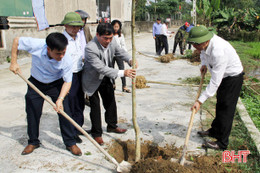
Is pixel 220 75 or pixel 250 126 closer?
pixel 220 75

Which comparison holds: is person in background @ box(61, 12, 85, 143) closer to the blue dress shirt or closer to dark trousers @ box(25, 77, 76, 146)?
dark trousers @ box(25, 77, 76, 146)

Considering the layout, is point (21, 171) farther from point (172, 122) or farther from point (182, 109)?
point (182, 109)

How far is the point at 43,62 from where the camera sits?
2.99 metres

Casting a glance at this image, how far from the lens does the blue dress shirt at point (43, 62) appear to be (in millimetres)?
2955

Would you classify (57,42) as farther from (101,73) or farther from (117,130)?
(117,130)

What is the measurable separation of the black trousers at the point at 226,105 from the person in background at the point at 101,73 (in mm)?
1243

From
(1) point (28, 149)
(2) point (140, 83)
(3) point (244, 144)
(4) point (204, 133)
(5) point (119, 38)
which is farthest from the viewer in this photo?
(2) point (140, 83)

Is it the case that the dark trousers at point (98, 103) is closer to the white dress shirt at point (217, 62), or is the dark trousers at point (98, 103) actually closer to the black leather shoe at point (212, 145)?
the white dress shirt at point (217, 62)

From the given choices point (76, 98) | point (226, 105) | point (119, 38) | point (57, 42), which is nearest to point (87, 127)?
point (76, 98)

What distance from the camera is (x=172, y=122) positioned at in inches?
171

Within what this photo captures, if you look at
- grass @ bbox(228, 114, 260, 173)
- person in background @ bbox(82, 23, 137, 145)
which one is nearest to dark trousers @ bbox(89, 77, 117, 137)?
person in background @ bbox(82, 23, 137, 145)

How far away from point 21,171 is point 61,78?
125 centimetres

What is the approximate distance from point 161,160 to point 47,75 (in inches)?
69.1

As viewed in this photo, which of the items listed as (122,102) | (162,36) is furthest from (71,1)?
(122,102)
